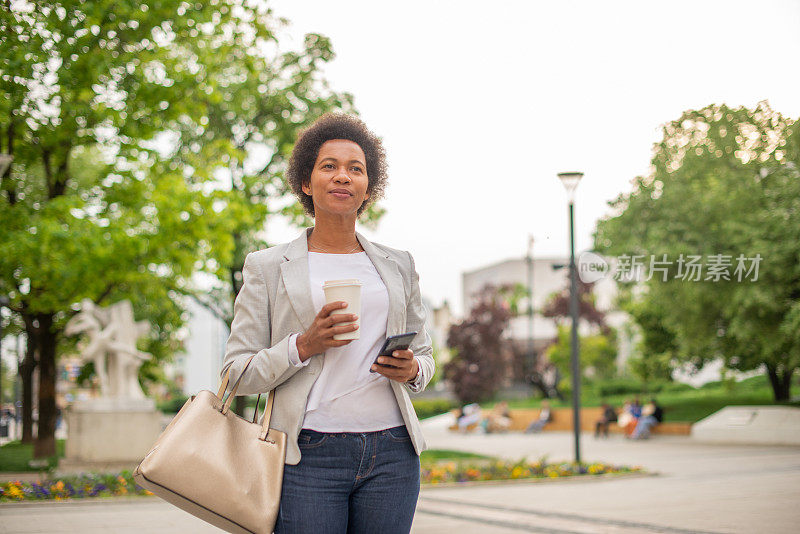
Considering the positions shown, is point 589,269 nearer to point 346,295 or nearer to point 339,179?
point 339,179

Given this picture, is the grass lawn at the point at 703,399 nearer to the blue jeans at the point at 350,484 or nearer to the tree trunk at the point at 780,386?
the tree trunk at the point at 780,386

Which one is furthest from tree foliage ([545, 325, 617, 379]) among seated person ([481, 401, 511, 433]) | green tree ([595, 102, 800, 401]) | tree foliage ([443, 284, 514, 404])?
green tree ([595, 102, 800, 401])

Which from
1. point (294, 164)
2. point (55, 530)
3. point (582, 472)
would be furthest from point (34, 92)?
point (294, 164)

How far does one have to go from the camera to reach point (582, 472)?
1454 centimetres

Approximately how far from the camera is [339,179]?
2.59 m

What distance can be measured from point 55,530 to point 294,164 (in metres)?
6.82

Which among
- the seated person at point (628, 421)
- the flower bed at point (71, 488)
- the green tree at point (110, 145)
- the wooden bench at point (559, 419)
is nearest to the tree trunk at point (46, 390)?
the green tree at point (110, 145)

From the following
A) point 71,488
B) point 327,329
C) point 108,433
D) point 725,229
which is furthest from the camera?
point 725,229

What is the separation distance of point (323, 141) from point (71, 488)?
32.7ft

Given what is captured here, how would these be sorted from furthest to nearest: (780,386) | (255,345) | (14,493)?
(780,386) → (14,493) → (255,345)

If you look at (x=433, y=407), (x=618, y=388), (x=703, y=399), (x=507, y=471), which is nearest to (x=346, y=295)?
(x=507, y=471)

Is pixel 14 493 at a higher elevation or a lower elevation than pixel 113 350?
lower

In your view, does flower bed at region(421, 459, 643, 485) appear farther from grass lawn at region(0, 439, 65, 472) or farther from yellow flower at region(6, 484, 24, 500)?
grass lawn at region(0, 439, 65, 472)

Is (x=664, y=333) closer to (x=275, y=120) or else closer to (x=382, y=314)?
(x=275, y=120)
